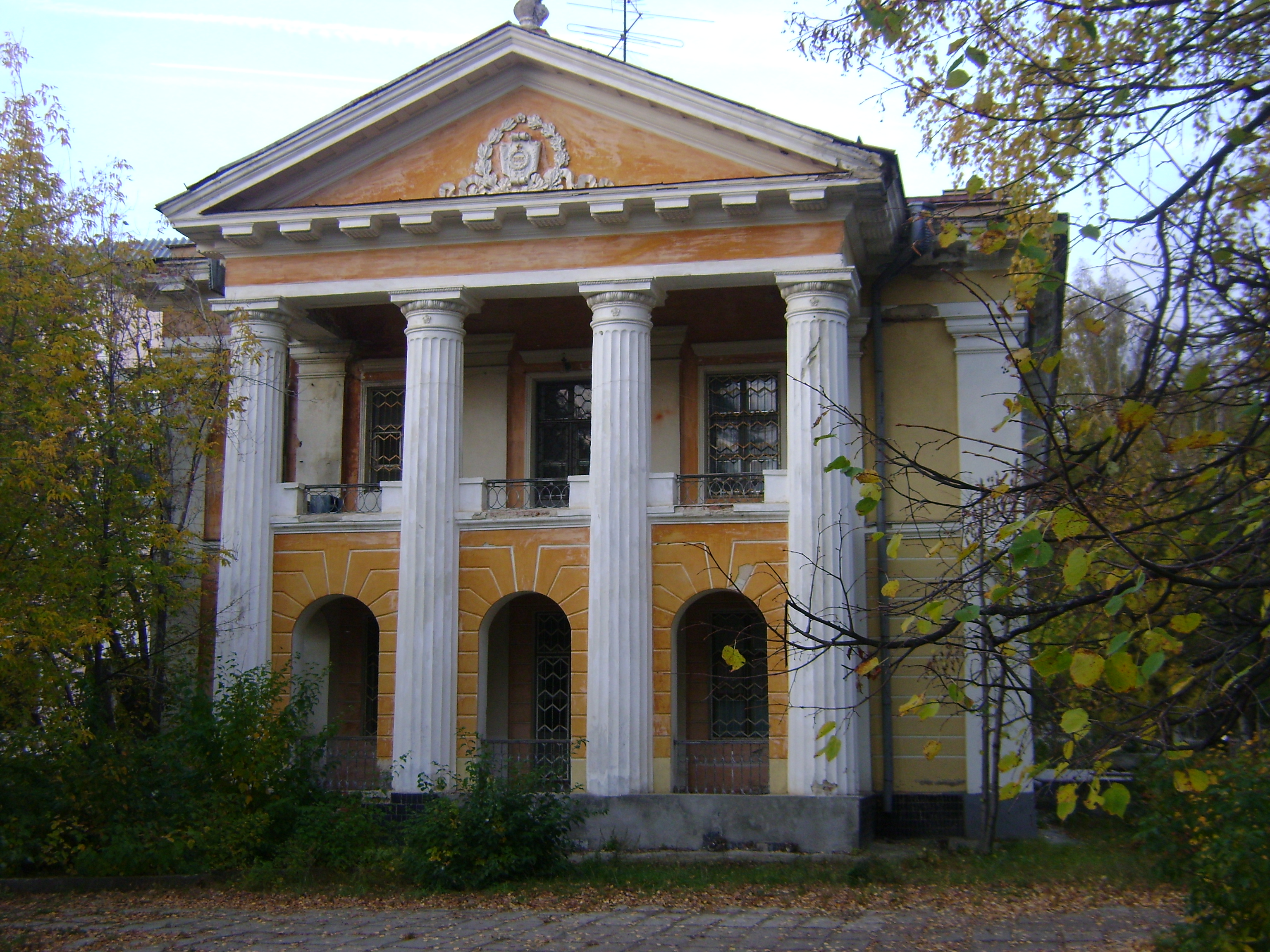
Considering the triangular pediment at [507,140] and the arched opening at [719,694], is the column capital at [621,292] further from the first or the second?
the arched opening at [719,694]

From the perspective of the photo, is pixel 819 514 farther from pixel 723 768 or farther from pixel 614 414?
pixel 723 768

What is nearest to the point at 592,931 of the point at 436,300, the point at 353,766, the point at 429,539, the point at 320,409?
the point at 429,539

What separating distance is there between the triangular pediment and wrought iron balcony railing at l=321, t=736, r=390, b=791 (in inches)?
294

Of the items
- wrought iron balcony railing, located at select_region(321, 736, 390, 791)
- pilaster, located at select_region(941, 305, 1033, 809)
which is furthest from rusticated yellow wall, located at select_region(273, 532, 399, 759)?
pilaster, located at select_region(941, 305, 1033, 809)

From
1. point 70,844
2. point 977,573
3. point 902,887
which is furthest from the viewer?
point 70,844

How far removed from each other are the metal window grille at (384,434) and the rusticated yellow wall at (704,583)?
5.29 m

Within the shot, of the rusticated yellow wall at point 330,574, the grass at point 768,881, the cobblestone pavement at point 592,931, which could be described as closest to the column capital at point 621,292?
the rusticated yellow wall at point 330,574

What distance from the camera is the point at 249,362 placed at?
58.5ft

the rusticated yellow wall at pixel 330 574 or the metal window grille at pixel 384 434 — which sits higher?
the metal window grille at pixel 384 434

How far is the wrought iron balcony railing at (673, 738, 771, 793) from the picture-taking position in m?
17.1

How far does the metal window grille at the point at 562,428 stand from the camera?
20.1 metres

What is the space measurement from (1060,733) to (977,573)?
12.3 m

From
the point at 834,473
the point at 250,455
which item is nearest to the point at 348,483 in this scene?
the point at 250,455

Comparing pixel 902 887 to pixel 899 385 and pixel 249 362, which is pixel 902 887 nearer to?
pixel 899 385
